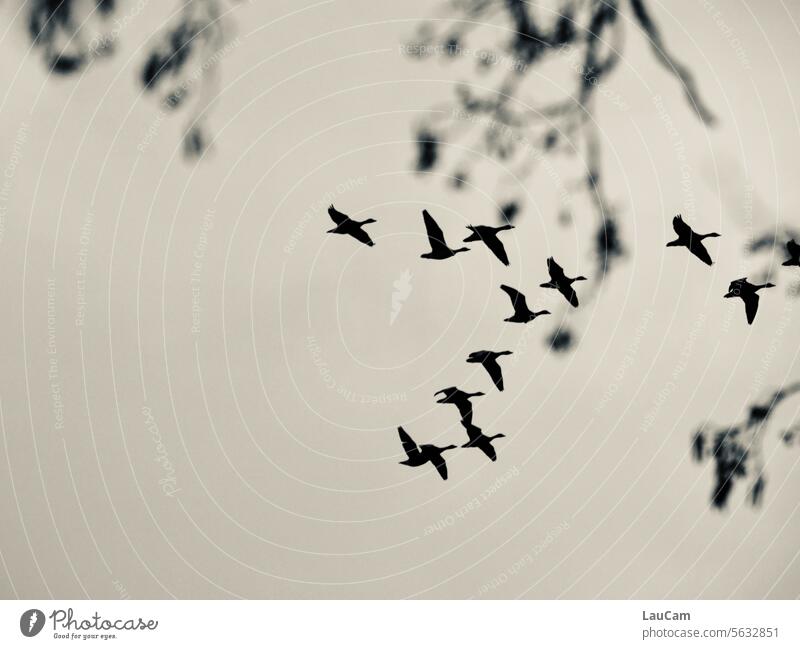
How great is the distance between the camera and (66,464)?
505 cm

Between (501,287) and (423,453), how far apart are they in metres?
1.18

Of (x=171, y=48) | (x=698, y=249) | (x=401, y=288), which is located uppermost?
(x=171, y=48)

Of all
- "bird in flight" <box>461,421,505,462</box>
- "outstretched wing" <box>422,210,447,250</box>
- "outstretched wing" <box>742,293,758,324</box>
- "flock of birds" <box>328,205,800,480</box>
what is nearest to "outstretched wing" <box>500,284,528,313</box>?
"flock of birds" <box>328,205,800,480</box>

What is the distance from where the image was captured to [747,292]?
17.0ft

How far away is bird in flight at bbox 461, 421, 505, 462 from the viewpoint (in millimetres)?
5270

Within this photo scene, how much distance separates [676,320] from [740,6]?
198 cm

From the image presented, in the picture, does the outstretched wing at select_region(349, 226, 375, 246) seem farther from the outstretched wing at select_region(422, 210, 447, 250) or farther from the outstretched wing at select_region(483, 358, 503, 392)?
the outstretched wing at select_region(483, 358, 503, 392)

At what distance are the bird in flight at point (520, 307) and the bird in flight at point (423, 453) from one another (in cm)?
94

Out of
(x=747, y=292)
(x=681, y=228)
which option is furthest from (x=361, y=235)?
(x=747, y=292)

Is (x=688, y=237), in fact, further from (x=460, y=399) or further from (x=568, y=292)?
(x=460, y=399)
